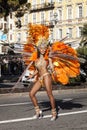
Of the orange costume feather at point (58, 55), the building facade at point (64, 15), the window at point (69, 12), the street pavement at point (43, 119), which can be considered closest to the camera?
the street pavement at point (43, 119)

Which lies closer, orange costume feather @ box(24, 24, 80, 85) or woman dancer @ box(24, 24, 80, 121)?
woman dancer @ box(24, 24, 80, 121)

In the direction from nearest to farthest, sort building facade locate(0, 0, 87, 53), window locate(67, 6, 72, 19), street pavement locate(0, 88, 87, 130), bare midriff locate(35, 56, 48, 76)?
street pavement locate(0, 88, 87, 130) → bare midriff locate(35, 56, 48, 76) → building facade locate(0, 0, 87, 53) → window locate(67, 6, 72, 19)

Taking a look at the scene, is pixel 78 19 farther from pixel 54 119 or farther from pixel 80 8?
pixel 54 119

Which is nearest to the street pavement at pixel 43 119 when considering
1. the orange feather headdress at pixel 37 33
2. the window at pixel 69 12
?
the orange feather headdress at pixel 37 33

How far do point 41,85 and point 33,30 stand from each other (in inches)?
58.2

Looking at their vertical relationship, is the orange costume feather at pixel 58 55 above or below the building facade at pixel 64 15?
above

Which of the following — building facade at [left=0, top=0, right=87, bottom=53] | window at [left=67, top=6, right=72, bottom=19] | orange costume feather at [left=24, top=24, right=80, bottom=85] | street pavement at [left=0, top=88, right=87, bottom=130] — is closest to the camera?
street pavement at [left=0, top=88, right=87, bottom=130]

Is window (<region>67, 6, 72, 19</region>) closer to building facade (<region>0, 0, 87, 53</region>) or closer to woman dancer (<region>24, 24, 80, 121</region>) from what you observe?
building facade (<region>0, 0, 87, 53</region>)

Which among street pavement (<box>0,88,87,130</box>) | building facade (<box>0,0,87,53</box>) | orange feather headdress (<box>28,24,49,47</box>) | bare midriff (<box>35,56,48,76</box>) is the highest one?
orange feather headdress (<box>28,24,49,47</box>)

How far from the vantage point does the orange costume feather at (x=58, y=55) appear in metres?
12.7

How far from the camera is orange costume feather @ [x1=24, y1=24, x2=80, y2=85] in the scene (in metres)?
12.7

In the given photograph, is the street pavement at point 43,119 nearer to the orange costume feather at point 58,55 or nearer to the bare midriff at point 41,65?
the orange costume feather at point 58,55

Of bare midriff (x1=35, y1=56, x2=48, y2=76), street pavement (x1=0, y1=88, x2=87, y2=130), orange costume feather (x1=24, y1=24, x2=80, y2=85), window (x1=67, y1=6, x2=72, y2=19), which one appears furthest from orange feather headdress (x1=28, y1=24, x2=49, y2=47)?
window (x1=67, y1=6, x2=72, y2=19)

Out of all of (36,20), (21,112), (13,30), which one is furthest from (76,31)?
(21,112)
